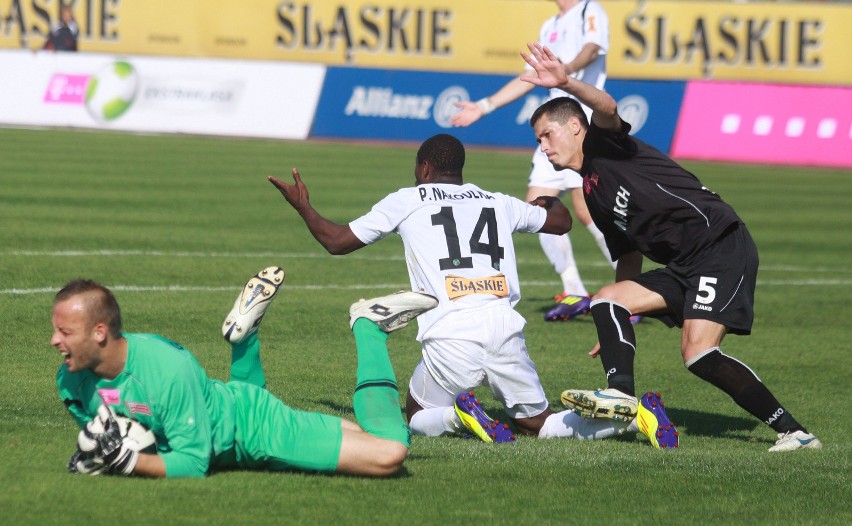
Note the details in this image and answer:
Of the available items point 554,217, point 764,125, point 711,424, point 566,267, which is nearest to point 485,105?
point 566,267

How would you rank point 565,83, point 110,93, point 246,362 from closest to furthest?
1. point 246,362
2. point 565,83
3. point 110,93

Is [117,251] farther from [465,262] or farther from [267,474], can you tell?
[267,474]

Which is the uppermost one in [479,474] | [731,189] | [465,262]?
[465,262]

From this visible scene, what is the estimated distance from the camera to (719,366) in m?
7.39

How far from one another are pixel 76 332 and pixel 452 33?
3756 centimetres

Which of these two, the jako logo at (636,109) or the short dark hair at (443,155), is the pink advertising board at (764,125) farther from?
the short dark hair at (443,155)

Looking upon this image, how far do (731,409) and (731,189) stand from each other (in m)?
14.5

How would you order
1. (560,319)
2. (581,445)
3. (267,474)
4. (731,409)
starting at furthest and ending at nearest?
1. (560,319)
2. (731,409)
3. (581,445)
4. (267,474)

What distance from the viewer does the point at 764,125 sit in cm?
2880

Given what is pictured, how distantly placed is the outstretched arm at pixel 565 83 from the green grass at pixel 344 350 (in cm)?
181

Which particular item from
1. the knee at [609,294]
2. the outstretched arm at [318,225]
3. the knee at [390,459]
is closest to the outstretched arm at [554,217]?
the knee at [609,294]

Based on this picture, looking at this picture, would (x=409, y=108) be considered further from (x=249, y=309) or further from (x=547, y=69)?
(x=249, y=309)

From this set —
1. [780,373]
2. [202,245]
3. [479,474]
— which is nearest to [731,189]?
[202,245]

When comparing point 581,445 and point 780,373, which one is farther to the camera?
point 780,373
